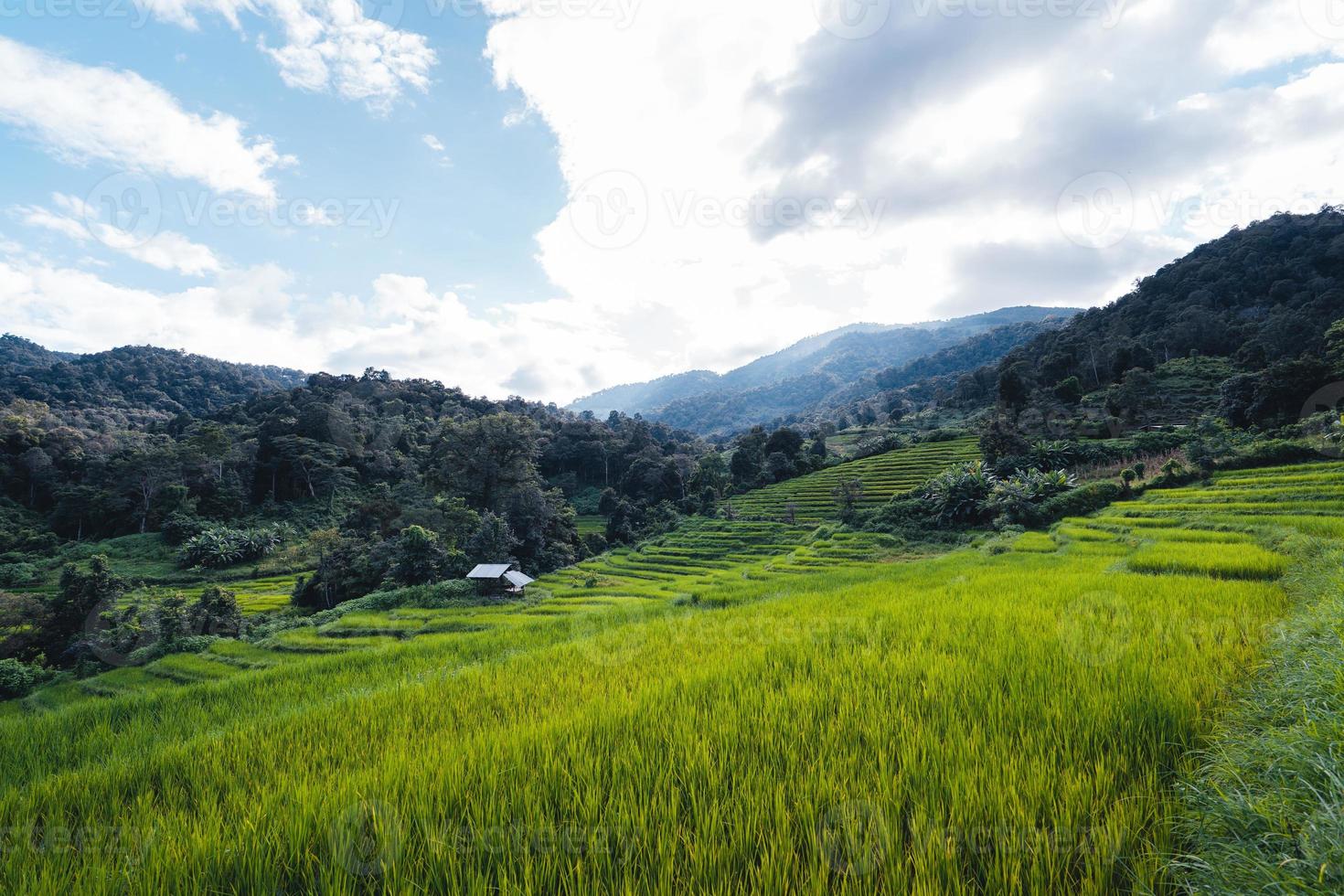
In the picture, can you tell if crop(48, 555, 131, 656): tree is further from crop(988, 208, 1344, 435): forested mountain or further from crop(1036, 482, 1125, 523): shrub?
crop(988, 208, 1344, 435): forested mountain

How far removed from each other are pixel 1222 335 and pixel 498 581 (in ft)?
255

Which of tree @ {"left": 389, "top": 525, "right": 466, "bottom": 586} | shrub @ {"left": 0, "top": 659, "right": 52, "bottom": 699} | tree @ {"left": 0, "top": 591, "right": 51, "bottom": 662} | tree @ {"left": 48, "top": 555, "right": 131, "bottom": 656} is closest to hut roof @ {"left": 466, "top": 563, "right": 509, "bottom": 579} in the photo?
tree @ {"left": 389, "top": 525, "right": 466, "bottom": 586}

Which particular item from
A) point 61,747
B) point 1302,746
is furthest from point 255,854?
point 61,747

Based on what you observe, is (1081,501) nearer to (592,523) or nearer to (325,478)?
(592,523)

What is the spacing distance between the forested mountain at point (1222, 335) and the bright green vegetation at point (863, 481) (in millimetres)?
8189

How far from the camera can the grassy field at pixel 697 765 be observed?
6.04 feet

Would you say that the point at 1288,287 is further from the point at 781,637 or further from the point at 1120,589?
the point at 781,637

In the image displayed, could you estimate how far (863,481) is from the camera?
3681 centimetres

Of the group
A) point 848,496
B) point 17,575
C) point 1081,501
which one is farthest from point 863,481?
point 17,575

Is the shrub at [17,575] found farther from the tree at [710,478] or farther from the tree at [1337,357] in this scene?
the tree at [1337,357]

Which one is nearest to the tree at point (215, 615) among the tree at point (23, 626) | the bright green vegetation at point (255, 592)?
the tree at point (23, 626)

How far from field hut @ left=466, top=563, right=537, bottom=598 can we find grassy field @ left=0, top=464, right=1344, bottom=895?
11.9 m

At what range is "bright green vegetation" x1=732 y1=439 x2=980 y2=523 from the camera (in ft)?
107

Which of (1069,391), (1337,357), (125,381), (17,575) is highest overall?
(125,381)
